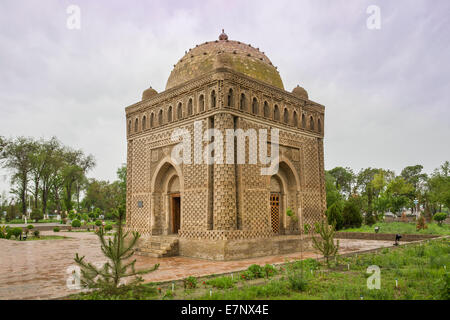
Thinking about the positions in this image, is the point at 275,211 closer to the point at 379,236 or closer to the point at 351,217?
the point at 379,236

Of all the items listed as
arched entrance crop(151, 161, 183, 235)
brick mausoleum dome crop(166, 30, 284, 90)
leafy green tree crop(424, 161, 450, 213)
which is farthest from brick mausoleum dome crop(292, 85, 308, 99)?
leafy green tree crop(424, 161, 450, 213)

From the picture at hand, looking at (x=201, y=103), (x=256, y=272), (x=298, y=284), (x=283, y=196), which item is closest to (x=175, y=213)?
(x=283, y=196)

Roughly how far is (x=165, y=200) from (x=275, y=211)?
4.74 m

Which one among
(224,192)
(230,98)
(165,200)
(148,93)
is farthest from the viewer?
(148,93)

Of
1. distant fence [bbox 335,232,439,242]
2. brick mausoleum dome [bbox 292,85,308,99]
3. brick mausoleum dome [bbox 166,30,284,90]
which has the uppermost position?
brick mausoleum dome [bbox 166,30,284,90]

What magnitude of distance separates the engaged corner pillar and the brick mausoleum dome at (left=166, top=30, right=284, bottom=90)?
333 cm

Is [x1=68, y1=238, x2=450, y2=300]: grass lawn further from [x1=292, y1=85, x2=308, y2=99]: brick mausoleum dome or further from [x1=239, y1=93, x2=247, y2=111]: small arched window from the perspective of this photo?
[x1=292, y1=85, x2=308, y2=99]: brick mausoleum dome

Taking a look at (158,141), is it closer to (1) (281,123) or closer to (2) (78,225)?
(1) (281,123)

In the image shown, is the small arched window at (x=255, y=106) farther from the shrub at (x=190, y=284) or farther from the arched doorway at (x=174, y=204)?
the shrub at (x=190, y=284)

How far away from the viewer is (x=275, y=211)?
47.0 ft

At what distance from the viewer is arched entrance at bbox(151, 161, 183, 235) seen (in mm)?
14234

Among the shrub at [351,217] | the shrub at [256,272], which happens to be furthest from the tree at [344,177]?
the shrub at [256,272]

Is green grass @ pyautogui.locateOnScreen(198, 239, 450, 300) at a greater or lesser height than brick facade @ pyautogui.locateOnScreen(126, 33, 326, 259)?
lesser

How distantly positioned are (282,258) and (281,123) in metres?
5.56
